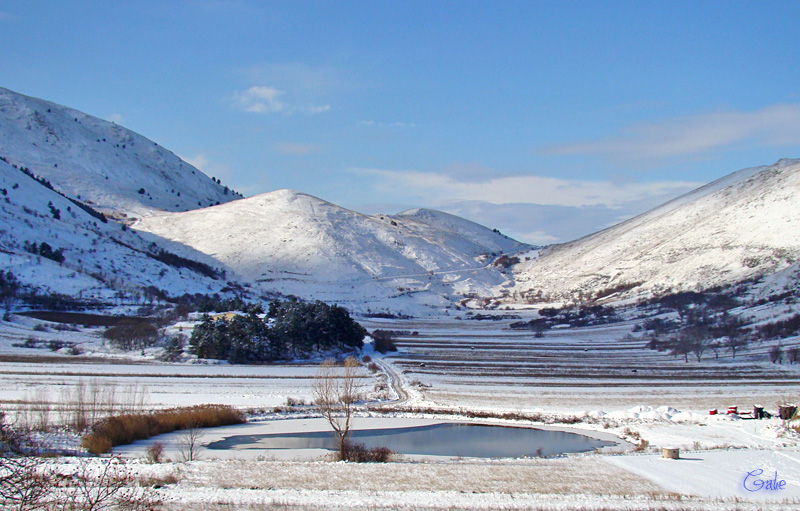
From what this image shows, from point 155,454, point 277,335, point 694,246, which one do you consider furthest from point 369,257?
point 155,454

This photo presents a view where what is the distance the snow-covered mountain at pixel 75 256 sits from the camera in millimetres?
98250

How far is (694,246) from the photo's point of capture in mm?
141875

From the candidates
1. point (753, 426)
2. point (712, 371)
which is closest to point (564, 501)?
point (753, 426)

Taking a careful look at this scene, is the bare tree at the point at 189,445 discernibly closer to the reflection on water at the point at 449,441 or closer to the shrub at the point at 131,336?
the reflection on water at the point at 449,441

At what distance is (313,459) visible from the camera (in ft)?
81.4

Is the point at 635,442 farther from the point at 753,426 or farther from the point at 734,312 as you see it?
the point at 734,312

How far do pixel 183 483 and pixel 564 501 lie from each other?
1205 cm

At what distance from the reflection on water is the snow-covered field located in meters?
2.08

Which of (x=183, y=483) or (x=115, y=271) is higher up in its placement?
(x=115, y=271)

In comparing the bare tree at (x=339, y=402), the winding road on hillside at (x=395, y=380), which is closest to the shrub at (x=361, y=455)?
the bare tree at (x=339, y=402)

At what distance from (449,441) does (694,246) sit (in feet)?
426

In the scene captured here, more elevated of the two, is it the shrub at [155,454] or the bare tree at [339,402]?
the bare tree at [339,402]

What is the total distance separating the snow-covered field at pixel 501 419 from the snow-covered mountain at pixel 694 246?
52425mm

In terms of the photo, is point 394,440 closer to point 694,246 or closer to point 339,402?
point 339,402
